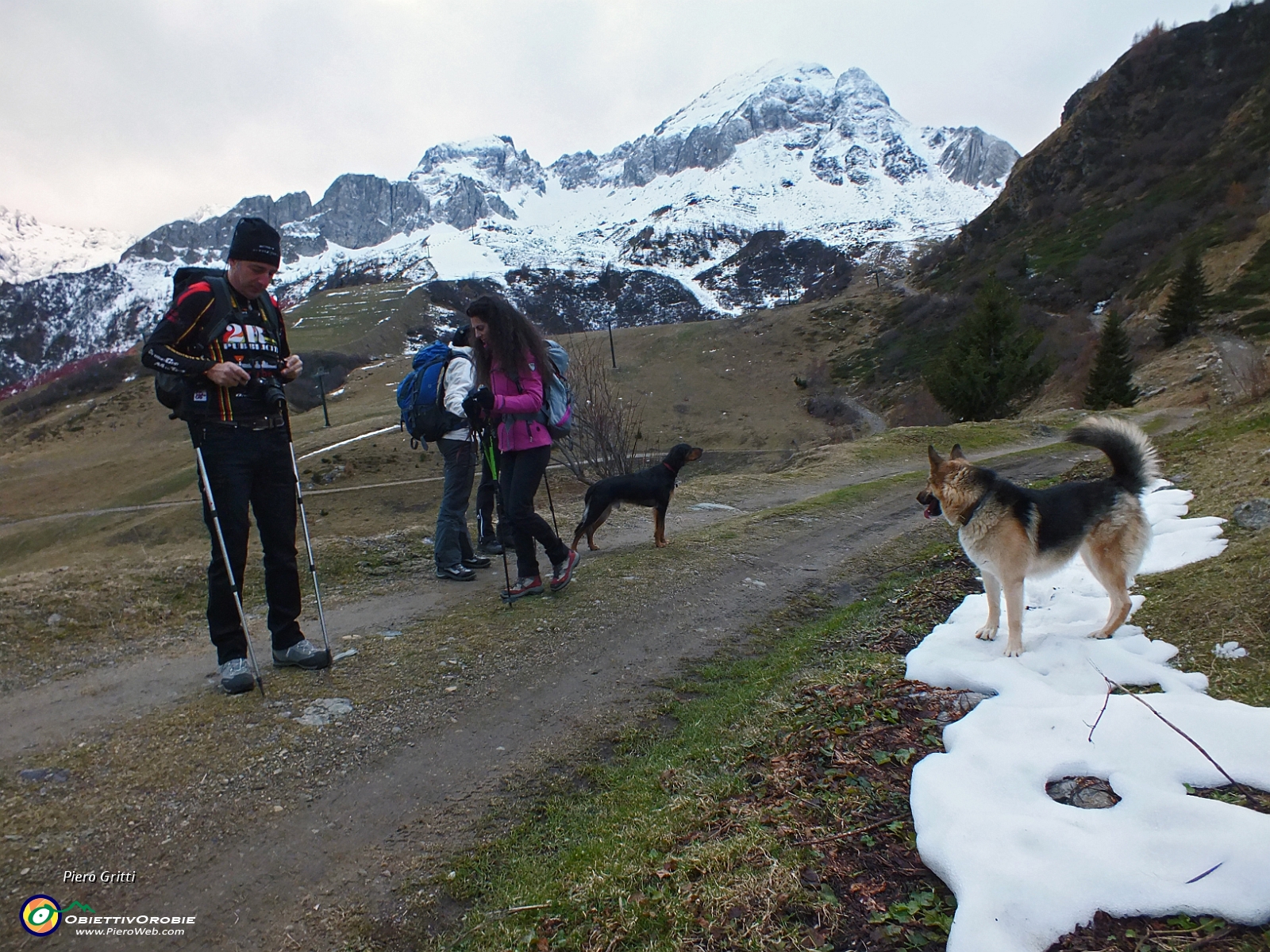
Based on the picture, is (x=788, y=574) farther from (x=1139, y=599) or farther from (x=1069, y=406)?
(x=1069, y=406)

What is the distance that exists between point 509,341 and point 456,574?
9.79 ft

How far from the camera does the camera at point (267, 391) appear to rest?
4.88 metres

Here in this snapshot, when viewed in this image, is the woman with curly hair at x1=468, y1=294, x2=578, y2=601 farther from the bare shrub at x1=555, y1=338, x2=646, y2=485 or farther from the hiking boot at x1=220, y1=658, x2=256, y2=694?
the bare shrub at x1=555, y1=338, x2=646, y2=485

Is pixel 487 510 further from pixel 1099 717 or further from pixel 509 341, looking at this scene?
pixel 1099 717

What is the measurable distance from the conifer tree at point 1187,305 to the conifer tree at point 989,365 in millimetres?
8609

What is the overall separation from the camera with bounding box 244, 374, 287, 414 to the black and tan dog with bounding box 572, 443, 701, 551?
14.6 feet

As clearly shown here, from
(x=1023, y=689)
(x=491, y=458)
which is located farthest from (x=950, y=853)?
(x=491, y=458)

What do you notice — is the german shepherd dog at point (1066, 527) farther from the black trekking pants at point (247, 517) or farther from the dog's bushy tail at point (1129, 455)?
the black trekking pants at point (247, 517)

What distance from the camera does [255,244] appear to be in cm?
480

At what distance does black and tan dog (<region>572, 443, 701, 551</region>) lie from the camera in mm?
9086

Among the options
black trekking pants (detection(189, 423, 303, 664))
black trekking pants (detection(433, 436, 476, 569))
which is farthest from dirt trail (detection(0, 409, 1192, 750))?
black trekking pants (detection(189, 423, 303, 664))

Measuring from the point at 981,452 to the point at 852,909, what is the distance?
20.4 metres

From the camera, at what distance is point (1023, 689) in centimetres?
395

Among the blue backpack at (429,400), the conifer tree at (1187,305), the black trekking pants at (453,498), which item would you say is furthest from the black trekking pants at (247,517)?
the conifer tree at (1187,305)
